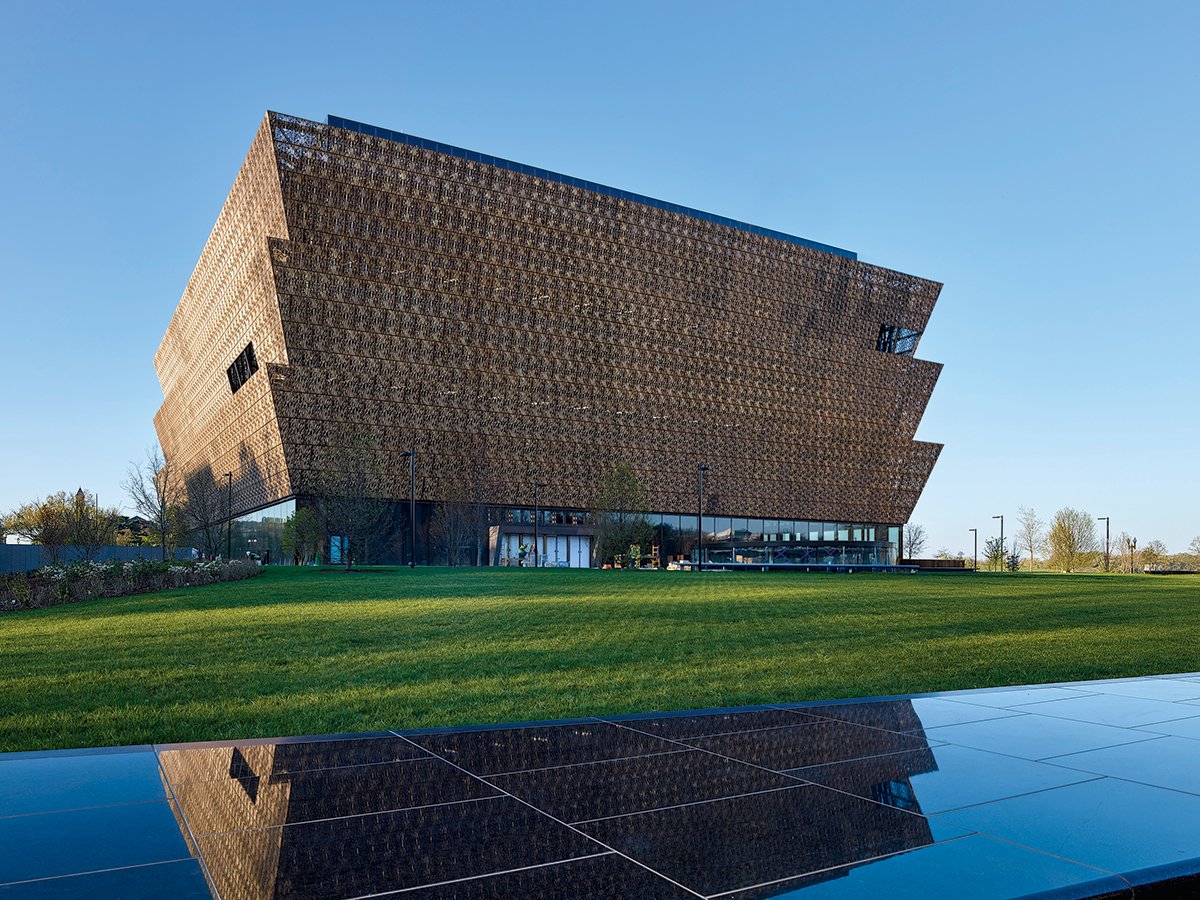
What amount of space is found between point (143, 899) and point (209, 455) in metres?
99.1

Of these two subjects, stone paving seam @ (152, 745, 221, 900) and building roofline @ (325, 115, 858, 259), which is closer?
stone paving seam @ (152, 745, 221, 900)

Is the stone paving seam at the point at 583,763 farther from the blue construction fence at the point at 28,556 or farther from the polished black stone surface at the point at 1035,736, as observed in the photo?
the blue construction fence at the point at 28,556

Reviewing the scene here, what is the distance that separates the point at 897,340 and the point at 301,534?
68.8m

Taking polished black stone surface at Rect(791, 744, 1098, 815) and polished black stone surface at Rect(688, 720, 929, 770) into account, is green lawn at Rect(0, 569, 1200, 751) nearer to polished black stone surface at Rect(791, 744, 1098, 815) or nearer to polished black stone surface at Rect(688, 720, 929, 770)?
polished black stone surface at Rect(688, 720, 929, 770)

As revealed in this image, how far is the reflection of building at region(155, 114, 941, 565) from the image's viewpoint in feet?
214

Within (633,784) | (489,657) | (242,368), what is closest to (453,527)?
(242,368)

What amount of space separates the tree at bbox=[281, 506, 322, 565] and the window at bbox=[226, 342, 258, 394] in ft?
46.4

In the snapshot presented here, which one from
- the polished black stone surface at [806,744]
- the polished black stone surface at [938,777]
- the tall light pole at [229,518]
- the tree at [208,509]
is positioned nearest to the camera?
the polished black stone surface at [938,777]

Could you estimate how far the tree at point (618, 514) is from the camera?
70000mm

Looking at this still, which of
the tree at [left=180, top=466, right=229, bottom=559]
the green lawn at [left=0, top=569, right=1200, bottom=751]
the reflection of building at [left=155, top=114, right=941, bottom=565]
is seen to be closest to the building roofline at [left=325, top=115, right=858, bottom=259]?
the reflection of building at [left=155, top=114, right=941, bottom=565]

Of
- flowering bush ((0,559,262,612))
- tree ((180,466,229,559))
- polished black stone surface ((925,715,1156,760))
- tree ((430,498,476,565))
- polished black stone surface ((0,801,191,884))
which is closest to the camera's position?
polished black stone surface ((0,801,191,884))

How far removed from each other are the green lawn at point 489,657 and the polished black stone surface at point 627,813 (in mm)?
2075

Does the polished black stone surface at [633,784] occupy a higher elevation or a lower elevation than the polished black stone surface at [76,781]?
higher

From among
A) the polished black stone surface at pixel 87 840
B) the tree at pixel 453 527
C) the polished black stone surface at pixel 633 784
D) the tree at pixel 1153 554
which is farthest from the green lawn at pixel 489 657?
the tree at pixel 1153 554
